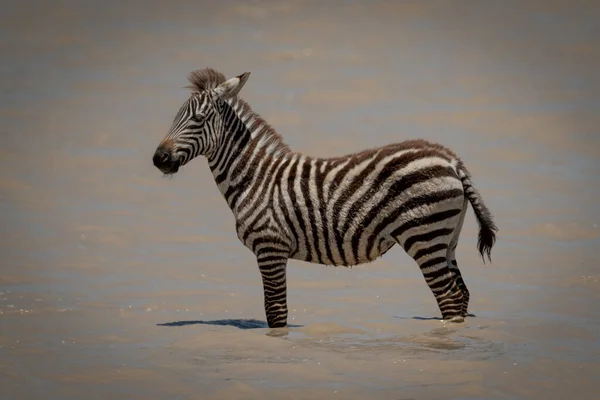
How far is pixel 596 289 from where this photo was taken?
15.2 meters

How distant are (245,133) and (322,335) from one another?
2903 mm

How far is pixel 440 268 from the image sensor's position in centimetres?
1252

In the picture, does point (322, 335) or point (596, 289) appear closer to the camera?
point (322, 335)

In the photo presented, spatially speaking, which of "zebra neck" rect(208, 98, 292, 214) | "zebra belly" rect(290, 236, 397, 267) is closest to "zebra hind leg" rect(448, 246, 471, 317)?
"zebra belly" rect(290, 236, 397, 267)

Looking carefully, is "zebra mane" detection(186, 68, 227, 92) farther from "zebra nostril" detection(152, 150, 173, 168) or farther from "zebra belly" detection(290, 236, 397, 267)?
"zebra belly" detection(290, 236, 397, 267)

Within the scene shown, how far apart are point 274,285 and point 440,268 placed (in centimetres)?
204

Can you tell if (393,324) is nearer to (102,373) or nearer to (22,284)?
(102,373)

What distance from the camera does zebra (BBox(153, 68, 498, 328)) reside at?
1250 centimetres

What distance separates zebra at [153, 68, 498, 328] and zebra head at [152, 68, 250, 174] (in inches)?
0.5

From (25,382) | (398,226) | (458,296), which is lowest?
(25,382)

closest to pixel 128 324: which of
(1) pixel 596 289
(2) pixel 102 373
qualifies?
(2) pixel 102 373

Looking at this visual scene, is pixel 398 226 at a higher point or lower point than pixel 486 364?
higher

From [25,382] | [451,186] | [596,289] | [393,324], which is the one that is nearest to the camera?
[25,382]

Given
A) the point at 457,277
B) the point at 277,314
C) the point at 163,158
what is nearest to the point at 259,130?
the point at 163,158
